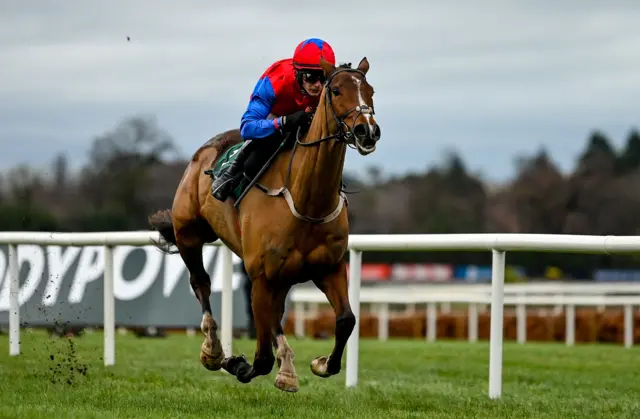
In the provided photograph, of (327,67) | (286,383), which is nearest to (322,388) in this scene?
(286,383)

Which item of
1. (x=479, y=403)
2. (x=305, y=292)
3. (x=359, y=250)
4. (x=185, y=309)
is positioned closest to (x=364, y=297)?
(x=305, y=292)

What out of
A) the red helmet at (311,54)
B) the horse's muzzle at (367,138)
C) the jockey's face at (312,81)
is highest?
the red helmet at (311,54)

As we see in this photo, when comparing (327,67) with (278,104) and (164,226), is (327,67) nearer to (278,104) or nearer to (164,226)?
(278,104)

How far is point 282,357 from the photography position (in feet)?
21.6

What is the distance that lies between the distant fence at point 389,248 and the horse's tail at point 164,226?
35 cm

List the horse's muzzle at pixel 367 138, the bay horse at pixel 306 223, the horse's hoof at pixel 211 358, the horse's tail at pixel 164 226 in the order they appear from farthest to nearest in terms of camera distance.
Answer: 1. the horse's tail at pixel 164 226
2. the horse's hoof at pixel 211 358
3. the bay horse at pixel 306 223
4. the horse's muzzle at pixel 367 138

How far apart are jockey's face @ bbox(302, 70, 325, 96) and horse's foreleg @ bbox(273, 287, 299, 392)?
1.09 m

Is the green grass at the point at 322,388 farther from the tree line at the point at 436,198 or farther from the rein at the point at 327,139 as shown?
the tree line at the point at 436,198

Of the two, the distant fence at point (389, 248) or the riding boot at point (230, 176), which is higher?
the riding boot at point (230, 176)

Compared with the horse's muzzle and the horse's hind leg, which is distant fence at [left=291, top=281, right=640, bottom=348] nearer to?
the horse's hind leg

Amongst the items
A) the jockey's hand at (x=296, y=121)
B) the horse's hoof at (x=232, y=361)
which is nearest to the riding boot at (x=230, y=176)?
the jockey's hand at (x=296, y=121)

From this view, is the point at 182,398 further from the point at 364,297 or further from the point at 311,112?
the point at 364,297

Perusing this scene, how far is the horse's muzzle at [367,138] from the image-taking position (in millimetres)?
5336

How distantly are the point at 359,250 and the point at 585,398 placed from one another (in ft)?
5.61
